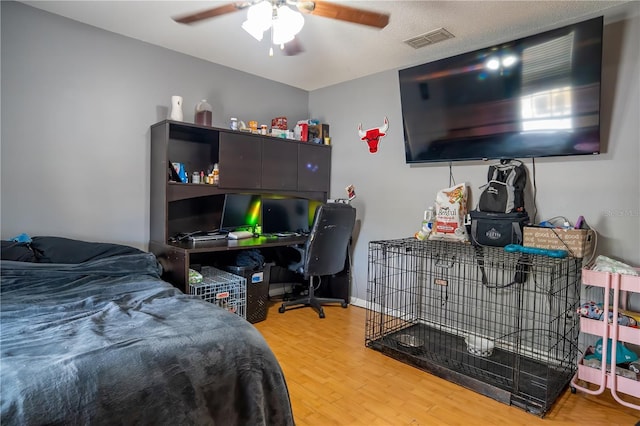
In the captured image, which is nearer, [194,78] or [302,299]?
[194,78]

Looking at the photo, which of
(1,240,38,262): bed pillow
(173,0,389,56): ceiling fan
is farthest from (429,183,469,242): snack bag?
(1,240,38,262): bed pillow

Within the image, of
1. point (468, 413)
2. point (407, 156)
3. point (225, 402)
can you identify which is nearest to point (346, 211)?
point (407, 156)

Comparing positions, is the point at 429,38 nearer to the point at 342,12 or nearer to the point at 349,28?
the point at 349,28

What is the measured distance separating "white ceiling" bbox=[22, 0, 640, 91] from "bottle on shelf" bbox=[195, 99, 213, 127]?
0.50 m

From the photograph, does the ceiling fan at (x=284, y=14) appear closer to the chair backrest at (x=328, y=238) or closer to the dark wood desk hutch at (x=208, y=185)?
the dark wood desk hutch at (x=208, y=185)

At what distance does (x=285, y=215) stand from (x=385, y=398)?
7.28 feet

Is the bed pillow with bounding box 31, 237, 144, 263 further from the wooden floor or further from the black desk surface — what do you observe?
the wooden floor

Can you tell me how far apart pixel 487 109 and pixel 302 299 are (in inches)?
93.0

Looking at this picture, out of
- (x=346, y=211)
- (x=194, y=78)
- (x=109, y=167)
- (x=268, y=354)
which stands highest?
(x=194, y=78)

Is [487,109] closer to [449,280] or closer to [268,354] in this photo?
[449,280]

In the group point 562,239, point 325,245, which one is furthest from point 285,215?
point 562,239

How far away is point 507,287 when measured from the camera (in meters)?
2.77

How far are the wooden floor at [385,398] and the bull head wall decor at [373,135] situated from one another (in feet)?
6.34

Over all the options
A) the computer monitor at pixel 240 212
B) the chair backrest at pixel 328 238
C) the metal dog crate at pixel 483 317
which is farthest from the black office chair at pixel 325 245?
the computer monitor at pixel 240 212
